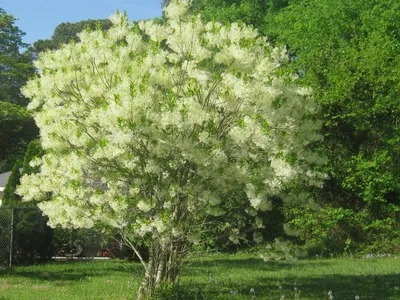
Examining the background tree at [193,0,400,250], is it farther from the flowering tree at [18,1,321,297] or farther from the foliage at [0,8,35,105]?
the foliage at [0,8,35,105]

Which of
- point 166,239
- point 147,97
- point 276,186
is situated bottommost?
point 166,239

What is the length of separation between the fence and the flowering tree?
7.61 m

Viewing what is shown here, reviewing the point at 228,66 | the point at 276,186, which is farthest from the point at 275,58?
the point at 276,186

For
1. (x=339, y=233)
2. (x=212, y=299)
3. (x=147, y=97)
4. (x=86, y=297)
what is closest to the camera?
(x=147, y=97)

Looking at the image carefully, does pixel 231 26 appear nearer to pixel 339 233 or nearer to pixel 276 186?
pixel 276 186

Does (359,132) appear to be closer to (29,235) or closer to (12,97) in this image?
(29,235)

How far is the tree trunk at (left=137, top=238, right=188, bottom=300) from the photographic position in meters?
9.33

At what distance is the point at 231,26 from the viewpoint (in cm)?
888

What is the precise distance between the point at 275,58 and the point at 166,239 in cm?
326

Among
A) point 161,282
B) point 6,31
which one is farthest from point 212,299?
point 6,31

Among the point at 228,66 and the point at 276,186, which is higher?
the point at 228,66

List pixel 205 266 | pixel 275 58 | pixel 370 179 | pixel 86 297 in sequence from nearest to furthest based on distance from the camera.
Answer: pixel 275 58 < pixel 86 297 < pixel 205 266 < pixel 370 179

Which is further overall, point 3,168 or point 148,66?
point 3,168

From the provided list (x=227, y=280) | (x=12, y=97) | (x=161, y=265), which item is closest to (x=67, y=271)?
(x=227, y=280)
